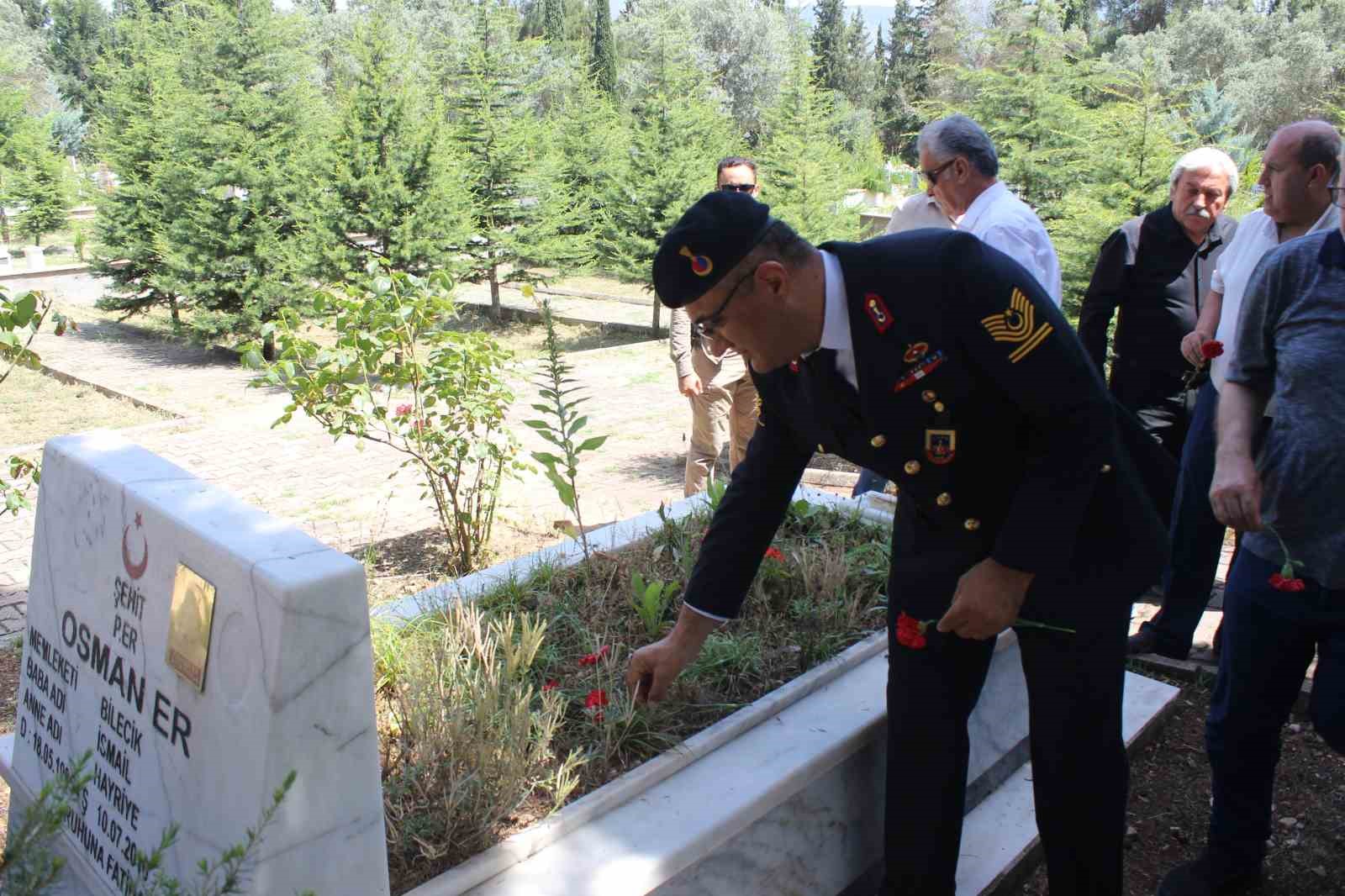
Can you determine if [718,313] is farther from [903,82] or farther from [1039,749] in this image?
[903,82]

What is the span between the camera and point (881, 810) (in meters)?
2.77

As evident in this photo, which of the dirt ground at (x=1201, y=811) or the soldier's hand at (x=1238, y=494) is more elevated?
the soldier's hand at (x=1238, y=494)

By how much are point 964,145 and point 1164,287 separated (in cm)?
121

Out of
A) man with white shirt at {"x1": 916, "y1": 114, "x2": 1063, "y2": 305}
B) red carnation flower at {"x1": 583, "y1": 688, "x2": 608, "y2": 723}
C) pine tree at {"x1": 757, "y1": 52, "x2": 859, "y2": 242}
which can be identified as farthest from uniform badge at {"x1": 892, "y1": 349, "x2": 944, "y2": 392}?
pine tree at {"x1": 757, "y1": 52, "x2": 859, "y2": 242}

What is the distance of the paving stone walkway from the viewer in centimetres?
629

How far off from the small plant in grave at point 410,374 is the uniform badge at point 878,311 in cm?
297

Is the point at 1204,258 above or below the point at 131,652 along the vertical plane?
above

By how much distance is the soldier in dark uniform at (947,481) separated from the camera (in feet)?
6.33

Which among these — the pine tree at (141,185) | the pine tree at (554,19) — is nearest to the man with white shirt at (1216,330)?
the pine tree at (141,185)

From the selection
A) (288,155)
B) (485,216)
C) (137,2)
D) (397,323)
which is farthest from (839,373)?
(137,2)

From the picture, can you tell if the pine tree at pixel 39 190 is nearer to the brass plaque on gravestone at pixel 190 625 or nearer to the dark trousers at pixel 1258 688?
the brass plaque on gravestone at pixel 190 625

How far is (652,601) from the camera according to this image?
3.05m

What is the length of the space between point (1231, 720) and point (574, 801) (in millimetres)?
1580

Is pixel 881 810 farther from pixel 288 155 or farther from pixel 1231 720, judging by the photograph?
pixel 288 155
